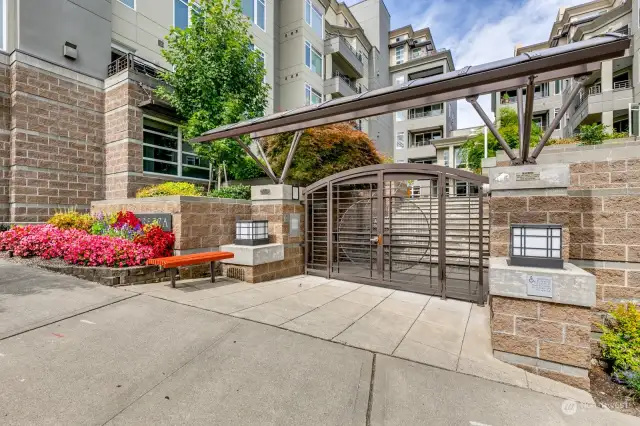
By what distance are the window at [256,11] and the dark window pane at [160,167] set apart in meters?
10.5

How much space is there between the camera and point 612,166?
4.62 meters

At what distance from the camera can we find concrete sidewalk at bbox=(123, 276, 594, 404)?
3346mm

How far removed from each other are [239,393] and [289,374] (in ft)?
1.71

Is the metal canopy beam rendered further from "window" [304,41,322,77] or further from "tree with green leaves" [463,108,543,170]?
"window" [304,41,322,77]

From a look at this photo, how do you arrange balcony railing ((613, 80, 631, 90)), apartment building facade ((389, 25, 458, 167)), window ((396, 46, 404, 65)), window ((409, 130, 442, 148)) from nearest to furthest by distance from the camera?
balcony railing ((613, 80, 631, 90))
apartment building facade ((389, 25, 458, 167))
window ((409, 130, 442, 148))
window ((396, 46, 404, 65))

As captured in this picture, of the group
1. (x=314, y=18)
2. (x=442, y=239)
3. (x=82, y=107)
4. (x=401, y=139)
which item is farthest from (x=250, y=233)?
(x=401, y=139)

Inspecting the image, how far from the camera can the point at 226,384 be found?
9.11 feet

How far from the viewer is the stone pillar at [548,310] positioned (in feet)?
10.2

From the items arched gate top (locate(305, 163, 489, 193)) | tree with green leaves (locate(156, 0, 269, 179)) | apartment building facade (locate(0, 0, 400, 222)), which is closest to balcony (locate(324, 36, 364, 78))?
apartment building facade (locate(0, 0, 400, 222))

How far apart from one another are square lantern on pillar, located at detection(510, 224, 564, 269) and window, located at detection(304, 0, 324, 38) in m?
21.3

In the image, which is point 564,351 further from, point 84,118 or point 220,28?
point 84,118

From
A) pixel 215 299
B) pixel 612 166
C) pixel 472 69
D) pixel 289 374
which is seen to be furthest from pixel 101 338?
pixel 612 166

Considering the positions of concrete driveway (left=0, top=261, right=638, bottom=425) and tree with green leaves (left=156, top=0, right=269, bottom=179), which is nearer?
concrete driveway (left=0, top=261, right=638, bottom=425)

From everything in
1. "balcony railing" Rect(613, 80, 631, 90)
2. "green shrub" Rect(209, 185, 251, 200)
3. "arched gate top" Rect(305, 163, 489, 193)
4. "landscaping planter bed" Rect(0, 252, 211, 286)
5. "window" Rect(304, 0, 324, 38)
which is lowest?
"landscaping planter bed" Rect(0, 252, 211, 286)
